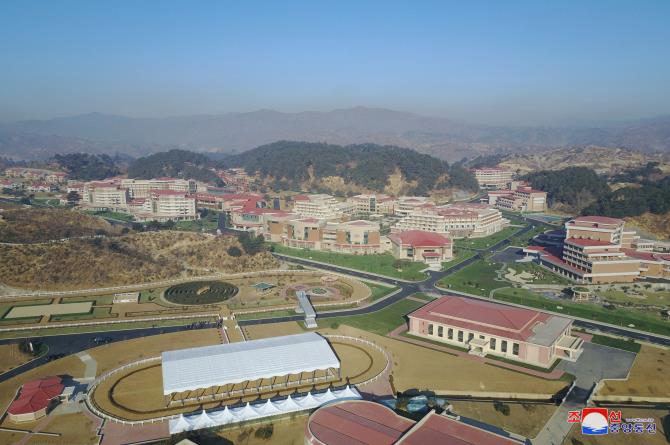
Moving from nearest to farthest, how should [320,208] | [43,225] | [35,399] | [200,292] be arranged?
[35,399], [200,292], [43,225], [320,208]

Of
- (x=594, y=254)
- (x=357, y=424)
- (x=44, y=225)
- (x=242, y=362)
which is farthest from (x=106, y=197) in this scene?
(x=357, y=424)

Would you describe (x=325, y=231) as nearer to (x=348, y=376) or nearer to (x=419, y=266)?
(x=419, y=266)

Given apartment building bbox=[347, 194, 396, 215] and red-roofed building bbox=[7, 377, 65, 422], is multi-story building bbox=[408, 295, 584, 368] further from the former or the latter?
apartment building bbox=[347, 194, 396, 215]

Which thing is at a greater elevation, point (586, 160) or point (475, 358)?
point (586, 160)

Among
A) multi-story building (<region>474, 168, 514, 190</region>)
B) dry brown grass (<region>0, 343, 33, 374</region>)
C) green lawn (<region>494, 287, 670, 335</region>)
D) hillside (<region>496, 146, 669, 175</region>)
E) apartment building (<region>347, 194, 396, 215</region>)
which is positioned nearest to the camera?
Result: dry brown grass (<region>0, 343, 33, 374</region>)

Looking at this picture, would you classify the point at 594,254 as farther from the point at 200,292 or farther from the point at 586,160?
the point at 586,160

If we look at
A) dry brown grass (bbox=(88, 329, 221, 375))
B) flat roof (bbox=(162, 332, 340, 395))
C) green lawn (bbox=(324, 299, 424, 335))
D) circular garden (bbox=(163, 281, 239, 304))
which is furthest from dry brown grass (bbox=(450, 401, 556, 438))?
circular garden (bbox=(163, 281, 239, 304))

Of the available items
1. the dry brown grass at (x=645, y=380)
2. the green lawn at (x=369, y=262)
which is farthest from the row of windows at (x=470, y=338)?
the green lawn at (x=369, y=262)
